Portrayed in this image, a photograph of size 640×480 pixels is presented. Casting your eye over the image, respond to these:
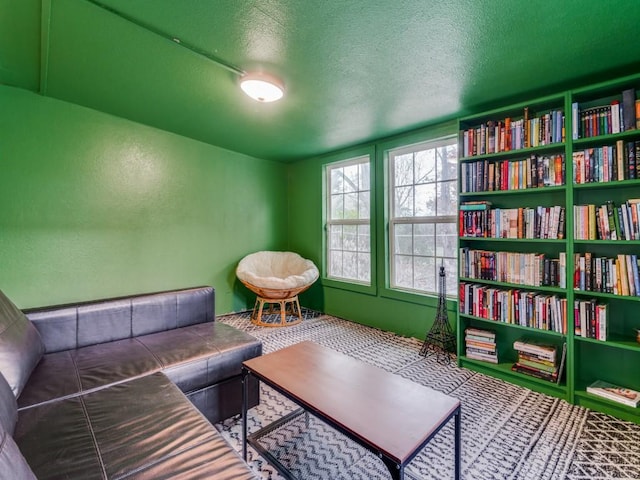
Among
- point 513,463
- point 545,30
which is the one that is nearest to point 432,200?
point 545,30

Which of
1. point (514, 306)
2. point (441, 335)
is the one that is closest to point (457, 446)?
point (514, 306)

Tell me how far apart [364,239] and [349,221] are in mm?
330

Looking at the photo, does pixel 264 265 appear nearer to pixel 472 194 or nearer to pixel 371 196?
pixel 371 196

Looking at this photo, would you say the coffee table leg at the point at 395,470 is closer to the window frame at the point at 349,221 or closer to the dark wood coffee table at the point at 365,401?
the dark wood coffee table at the point at 365,401

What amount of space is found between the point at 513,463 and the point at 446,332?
52.9 inches

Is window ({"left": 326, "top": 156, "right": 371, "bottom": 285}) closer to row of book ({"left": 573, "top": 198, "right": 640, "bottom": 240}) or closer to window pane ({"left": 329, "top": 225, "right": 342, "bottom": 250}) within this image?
window pane ({"left": 329, "top": 225, "right": 342, "bottom": 250})

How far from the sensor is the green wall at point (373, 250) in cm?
316

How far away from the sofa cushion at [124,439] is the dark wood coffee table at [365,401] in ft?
1.18

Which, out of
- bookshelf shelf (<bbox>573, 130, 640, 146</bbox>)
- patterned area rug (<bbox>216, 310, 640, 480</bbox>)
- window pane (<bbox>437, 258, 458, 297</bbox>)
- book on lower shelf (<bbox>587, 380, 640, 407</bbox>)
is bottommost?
patterned area rug (<bbox>216, 310, 640, 480</bbox>)

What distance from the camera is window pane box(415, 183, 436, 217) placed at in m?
3.14

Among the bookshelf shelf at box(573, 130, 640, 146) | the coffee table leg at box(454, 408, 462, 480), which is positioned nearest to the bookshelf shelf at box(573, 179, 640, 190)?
the bookshelf shelf at box(573, 130, 640, 146)

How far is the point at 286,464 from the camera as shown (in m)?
1.51

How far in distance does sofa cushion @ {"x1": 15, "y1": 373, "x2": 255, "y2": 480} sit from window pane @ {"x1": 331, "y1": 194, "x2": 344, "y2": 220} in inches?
122

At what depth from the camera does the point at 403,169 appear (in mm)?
3408
